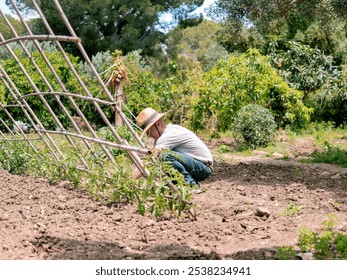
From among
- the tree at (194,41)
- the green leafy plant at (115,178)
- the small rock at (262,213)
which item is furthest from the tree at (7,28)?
the small rock at (262,213)

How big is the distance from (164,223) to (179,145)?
151 centimetres

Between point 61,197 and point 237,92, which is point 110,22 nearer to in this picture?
point 237,92

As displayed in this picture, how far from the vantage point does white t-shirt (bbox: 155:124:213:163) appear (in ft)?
21.6

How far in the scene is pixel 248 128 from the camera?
12.7m

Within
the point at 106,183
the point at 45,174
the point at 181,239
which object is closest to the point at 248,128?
the point at 45,174

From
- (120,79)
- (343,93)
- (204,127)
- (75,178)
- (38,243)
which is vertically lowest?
(343,93)

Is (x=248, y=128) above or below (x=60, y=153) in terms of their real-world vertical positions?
below

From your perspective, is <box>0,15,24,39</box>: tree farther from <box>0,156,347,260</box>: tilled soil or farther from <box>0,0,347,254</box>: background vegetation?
<box>0,156,347,260</box>: tilled soil

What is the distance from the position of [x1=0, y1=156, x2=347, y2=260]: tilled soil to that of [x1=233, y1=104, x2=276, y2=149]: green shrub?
4.60 meters

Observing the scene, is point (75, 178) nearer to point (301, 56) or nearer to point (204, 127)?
point (204, 127)

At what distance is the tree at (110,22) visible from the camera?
91.8 feet

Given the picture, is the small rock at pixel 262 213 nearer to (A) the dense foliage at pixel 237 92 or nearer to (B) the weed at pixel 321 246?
(B) the weed at pixel 321 246

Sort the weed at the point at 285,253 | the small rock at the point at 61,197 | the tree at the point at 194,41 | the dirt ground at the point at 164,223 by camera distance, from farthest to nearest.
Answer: the tree at the point at 194,41 → the small rock at the point at 61,197 → the dirt ground at the point at 164,223 → the weed at the point at 285,253

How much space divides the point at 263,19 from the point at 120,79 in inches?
155
